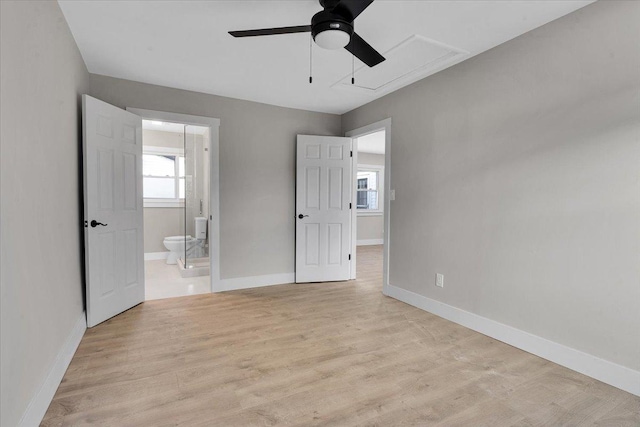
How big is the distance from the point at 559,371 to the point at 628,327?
51 centimetres

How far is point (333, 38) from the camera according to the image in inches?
70.6

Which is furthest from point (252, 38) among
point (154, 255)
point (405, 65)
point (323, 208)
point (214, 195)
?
point (154, 255)

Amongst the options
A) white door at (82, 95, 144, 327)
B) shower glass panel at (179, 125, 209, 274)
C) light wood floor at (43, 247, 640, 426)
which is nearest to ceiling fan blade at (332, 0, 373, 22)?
light wood floor at (43, 247, 640, 426)

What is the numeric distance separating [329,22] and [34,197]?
1.81 metres

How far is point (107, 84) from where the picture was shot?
335 cm

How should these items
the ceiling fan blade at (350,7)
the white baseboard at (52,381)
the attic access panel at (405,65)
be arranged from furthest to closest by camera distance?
the attic access panel at (405,65) < the ceiling fan blade at (350,7) < the white baseboard at (52,381)

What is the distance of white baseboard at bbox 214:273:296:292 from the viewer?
4.05 m

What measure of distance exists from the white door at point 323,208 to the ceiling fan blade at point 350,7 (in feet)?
8.66

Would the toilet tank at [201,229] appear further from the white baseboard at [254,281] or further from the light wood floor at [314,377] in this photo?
the light wood floor at [314,377]

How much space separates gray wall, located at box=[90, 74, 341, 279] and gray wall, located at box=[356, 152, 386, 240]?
4.07 m

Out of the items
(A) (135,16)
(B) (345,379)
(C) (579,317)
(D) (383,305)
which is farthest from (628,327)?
(A) (135,16)

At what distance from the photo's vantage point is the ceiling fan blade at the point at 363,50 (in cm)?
198

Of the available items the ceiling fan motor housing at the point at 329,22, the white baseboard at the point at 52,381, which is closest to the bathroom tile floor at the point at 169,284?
the white baseboard at the point at 52,381

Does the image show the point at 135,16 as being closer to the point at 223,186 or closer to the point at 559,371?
the point at 223,186
